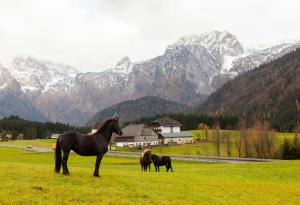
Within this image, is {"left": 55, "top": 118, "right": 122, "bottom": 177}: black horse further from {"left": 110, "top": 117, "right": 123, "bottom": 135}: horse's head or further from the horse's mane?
{"left": 110, "top": 117, "right": 123, "bottom": 135}: horse's head

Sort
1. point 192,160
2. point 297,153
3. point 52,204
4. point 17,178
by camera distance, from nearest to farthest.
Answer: point 52,204
point 17,178
point 192,160
point 297,153

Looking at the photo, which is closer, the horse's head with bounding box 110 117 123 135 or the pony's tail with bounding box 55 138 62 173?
the pony's tail with bounding box 55 138 62 173

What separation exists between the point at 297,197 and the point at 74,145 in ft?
53.2

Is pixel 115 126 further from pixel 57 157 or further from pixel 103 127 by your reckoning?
pixel 57 157

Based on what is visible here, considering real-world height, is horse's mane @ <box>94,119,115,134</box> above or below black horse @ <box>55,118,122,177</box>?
above

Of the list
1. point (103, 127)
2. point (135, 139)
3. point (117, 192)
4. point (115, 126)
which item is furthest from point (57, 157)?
point (135, 139)

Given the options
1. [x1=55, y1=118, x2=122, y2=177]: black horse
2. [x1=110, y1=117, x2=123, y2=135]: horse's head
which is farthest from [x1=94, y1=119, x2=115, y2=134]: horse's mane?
[x1=110, y1=117, x2=123, y2=135]: horse's head

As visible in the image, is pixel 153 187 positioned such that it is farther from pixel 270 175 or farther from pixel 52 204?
pixel 270 175

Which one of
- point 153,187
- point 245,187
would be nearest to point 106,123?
point 153,187

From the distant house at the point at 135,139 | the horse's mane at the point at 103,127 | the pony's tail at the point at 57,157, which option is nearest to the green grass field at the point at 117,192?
the pony's tail at the point at 57,157

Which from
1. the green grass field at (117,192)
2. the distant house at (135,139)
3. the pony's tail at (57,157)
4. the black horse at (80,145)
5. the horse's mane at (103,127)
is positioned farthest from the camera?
the distant house at (135,139)

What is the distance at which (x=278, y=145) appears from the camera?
13225 centimetres

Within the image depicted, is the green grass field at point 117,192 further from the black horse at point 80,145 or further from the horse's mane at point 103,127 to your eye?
the horse's mane at point 103,127

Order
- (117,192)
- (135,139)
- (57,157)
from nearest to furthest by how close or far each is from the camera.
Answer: (117,192) → (57,157) → (135,139)
